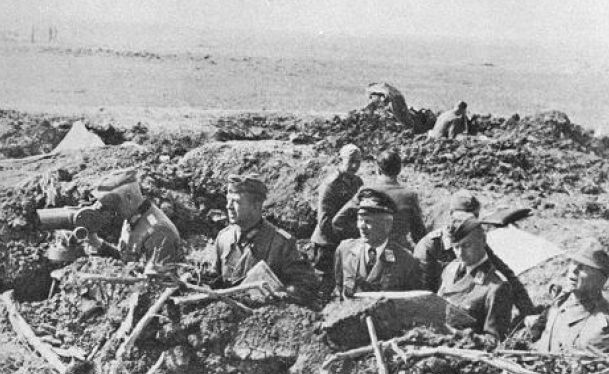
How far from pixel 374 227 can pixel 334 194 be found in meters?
1.98

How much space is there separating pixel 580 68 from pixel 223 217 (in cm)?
3215

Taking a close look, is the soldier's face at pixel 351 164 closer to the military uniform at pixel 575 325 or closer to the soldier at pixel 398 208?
the soldier at pixel 398 208

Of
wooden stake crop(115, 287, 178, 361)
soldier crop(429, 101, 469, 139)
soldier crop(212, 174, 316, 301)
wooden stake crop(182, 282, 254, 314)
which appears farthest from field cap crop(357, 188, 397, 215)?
soldier crop(429, 101, 469, 139)

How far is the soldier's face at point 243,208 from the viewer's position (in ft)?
17.1

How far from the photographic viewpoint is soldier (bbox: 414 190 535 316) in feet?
18.0

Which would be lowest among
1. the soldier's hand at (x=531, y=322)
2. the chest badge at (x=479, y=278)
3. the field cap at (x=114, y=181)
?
the soldier's hand at (x=531, y=322)

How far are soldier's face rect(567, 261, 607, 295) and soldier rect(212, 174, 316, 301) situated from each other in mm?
1611

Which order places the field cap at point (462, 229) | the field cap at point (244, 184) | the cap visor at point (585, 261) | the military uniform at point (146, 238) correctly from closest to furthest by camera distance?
the cap visor at point (585, 261) → the field cap at point (462, 229) → the field cap at point (244, 184) → the military uniform at point (146, 238)

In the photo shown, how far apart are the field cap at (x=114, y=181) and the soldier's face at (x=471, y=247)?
2.44m

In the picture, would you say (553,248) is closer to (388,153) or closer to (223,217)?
(388,153)

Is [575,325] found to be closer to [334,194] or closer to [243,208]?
[243,208]

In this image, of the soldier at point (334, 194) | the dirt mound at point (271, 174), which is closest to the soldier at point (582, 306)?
the soldier at point (334, 194)

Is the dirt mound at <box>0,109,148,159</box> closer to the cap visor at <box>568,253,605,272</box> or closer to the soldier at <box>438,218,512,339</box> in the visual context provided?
the soldier at <box>438,218,512,339</box>

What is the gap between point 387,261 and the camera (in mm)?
5062
